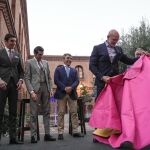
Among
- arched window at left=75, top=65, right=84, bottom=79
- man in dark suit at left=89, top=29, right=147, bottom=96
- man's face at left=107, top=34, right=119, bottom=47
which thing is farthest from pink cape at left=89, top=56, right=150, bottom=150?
arched window at left=75, top=65, right=84, bottom=79

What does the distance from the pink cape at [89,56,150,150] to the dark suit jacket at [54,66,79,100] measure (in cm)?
174

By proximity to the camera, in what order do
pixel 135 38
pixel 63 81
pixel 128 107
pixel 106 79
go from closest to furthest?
pixel 128 107 < pixel 106 79 < pixel 63 81 < pixel 135 38

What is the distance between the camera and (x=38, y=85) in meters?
7.79

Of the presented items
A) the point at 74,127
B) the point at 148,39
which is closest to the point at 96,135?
the point at 74,127

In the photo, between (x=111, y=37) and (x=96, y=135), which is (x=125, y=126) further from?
(x=111, y=37)

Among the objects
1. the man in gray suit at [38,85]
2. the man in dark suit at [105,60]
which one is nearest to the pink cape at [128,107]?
the man in dark suit at [105,60]

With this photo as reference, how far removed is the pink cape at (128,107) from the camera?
18.1 ft

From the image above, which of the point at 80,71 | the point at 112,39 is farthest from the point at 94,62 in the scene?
the point at 80,71

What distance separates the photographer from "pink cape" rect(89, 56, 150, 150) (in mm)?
5508

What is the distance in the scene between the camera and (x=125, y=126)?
576 centimetres

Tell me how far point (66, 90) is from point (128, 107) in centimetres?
259

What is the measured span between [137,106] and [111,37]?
1.83 meters

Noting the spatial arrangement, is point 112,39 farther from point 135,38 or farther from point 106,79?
point 135,38

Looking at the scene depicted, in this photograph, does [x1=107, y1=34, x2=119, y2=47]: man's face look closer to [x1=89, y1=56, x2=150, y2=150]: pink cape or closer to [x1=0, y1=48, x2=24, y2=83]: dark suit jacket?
[x1=89, y1=56, x2=150, y2=150]: pink cape
